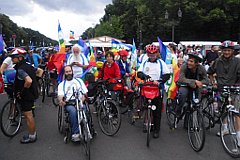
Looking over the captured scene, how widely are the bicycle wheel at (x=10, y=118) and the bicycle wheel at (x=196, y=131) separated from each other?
349 cm

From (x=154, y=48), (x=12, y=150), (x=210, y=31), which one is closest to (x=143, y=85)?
(x=154, y=48)

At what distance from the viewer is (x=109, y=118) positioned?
5.95m

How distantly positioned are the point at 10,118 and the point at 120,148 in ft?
8.23

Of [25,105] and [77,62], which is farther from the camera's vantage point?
[77,62]

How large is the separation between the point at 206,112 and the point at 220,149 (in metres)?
1.05

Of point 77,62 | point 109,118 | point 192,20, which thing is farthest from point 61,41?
point 192,20

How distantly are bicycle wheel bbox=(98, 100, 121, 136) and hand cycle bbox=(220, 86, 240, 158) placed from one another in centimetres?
196

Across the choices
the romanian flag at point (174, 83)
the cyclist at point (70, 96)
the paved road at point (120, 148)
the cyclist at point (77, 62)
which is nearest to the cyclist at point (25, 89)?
the paved road at point (120, 148)

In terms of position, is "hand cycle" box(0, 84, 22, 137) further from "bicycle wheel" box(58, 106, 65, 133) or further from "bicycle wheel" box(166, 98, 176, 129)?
"bicycle wheel" box(166, 98, 176, 129)

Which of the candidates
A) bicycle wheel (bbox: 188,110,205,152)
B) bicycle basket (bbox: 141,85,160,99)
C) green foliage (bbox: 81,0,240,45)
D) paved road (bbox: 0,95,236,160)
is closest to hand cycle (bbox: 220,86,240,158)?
paved road (bbox: 0,95,236,160)

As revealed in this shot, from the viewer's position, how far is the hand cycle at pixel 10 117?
596 cm

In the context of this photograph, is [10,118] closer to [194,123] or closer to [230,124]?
[194,123]

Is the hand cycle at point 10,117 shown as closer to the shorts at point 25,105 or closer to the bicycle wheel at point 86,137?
the shorts at point 25,105

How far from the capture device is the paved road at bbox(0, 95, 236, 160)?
192 inches
